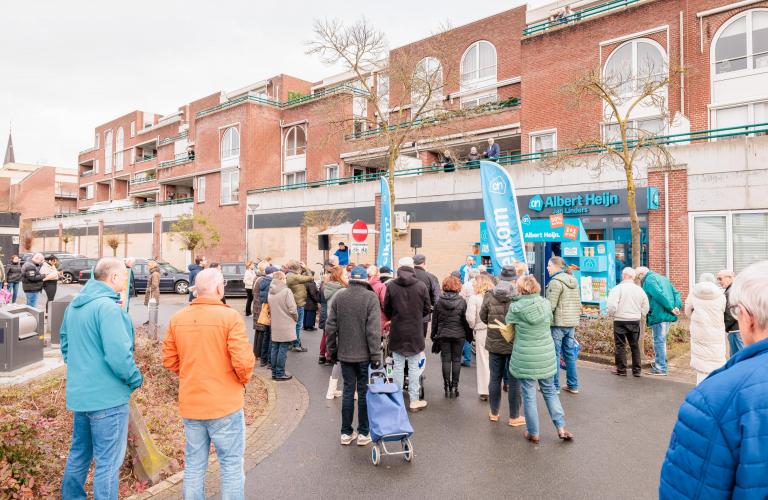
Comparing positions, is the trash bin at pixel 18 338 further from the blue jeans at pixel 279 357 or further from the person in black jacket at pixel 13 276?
the person in black jacket at pixel 13 276

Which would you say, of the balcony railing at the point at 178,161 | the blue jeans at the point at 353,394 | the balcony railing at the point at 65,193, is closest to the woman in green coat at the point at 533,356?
the blue jeans at the point at 353,394

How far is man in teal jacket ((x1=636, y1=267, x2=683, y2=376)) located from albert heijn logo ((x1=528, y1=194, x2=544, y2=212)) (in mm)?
9767

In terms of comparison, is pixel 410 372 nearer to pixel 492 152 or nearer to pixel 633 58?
pixel 492 152

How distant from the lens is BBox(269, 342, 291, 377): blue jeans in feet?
27.2

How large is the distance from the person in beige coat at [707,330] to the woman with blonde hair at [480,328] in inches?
107

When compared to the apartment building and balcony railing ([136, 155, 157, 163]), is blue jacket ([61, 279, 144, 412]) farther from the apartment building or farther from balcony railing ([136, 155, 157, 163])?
balcony railing ([136, 155, 157, 163])

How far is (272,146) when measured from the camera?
34.8 m

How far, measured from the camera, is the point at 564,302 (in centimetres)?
712

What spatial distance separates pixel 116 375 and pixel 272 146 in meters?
32.9

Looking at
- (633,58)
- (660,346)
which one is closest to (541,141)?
(633,58)

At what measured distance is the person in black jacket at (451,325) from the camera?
23.2 ft

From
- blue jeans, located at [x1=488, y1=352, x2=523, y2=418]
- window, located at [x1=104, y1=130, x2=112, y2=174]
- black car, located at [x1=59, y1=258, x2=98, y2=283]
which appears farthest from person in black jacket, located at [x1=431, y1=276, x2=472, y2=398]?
window, located at [x1=104, y1=130, x2=112, y2=174]

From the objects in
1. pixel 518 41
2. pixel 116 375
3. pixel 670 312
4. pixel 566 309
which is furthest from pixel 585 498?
pixel 518 41

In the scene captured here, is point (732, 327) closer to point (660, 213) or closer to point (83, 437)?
point (83, 437)
